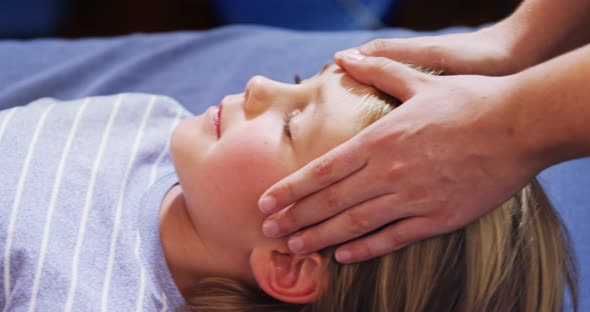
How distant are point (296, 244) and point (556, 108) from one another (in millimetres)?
356

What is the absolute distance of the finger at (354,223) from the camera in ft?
2.58

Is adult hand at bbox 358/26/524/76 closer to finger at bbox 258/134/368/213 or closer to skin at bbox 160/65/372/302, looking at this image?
skin at bbox 160/65/372/302

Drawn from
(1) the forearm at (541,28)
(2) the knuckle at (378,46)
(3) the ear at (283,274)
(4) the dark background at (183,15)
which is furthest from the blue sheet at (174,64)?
(4) the dark background at (183,15)

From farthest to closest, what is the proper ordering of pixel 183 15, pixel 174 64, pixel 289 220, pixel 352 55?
pixel 183 15 → pixel 174 64 → pixel 352 55 → pixel 289 220

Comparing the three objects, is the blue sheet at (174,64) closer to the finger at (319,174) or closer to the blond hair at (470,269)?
the blond hair at (470,269)

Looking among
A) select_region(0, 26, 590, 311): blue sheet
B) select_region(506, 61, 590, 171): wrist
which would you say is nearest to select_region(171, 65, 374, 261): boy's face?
select_region(506, 61, 590, 171): wrist

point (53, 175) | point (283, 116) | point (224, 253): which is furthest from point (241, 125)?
point (53, 175)

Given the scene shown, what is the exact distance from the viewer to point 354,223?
80 centimetres

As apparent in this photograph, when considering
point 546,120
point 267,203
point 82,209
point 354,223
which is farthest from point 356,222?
point 82,209

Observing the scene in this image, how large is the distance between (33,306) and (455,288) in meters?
0.58

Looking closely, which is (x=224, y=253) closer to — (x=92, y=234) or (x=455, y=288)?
(x=92, y=234)

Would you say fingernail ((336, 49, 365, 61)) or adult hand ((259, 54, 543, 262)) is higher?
fingernail ((336, 49, 365, 61))

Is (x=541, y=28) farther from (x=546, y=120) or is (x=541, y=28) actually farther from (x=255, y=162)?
(x=255, y=162)

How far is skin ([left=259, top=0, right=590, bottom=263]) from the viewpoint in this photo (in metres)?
0.74
